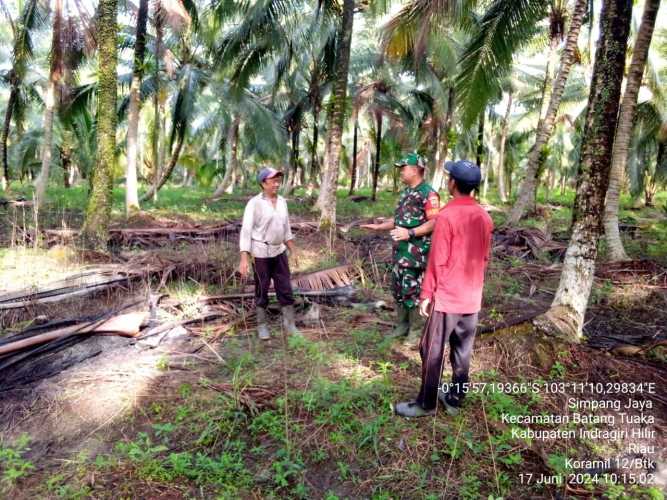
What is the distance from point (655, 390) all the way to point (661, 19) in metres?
19.5

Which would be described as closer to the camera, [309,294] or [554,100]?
[309,294]

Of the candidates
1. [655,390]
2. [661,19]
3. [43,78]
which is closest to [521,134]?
[661,19]

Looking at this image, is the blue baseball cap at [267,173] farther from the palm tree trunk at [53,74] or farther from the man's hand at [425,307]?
the palm tree trunk at [53,74]

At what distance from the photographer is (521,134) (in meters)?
34.0

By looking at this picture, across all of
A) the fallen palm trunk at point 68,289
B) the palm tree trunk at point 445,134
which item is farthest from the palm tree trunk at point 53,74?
the palm tree trunk at point 445,134

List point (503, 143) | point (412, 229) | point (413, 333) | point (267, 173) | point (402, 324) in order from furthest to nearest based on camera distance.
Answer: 1. point (503, 143)
2. point (402, 324)
3. point (413, 333)
4. point (267, 173)
5. point (412, 229)

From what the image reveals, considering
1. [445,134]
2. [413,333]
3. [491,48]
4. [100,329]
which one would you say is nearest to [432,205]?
[413,333]

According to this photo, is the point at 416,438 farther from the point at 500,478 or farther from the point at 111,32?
the point at 111,32

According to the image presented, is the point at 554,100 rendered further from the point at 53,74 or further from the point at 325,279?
the point at 53,74

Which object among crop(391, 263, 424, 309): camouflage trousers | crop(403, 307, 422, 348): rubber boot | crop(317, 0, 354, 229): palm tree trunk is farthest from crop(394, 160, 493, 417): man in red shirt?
crop(317, 0, 354, 229): palm tree trunk

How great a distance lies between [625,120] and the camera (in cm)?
689

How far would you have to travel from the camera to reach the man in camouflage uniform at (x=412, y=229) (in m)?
3.79

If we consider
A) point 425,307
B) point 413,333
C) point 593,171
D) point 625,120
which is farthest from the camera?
point 625,120

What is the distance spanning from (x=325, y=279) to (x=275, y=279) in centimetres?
163
